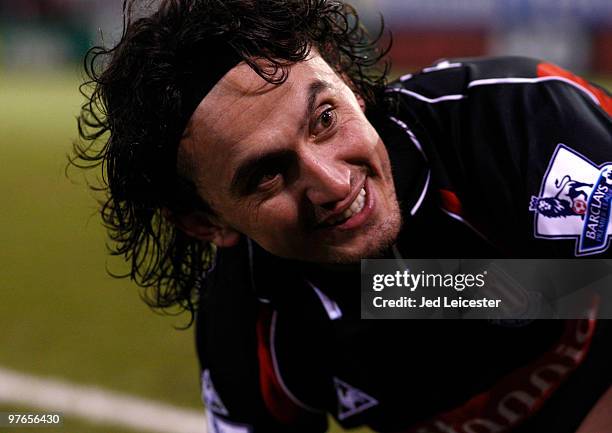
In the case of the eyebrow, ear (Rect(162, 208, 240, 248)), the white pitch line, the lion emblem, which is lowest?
the white pitch line

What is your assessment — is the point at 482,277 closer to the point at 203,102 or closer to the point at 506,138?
the point at 506,138

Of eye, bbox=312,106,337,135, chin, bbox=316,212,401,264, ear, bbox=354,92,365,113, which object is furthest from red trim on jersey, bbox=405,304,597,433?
eye, bbox=312,106,337,135

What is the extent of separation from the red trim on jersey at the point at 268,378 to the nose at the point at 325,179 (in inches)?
26.0

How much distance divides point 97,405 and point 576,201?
7.40ft

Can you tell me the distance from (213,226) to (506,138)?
97cm

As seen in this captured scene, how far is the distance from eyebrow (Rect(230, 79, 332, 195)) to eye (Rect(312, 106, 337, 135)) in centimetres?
3

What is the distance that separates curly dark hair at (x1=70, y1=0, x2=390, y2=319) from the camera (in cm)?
244

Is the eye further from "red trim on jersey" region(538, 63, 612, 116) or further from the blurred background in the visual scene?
the blurred background

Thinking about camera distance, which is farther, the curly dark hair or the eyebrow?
the curly dark hair

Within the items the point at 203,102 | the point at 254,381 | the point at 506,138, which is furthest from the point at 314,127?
the point at 254,381

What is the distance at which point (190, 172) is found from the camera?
8.38 feet

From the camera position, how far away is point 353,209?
2363 millimetres

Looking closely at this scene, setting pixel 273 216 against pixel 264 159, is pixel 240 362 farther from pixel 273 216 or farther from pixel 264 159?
pixel 264 159

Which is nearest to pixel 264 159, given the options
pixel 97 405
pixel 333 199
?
pixel 333 199
